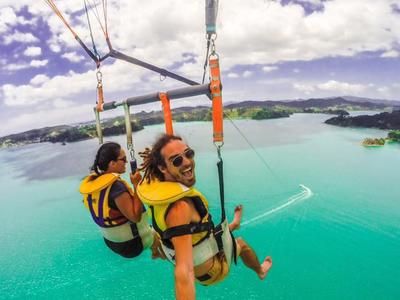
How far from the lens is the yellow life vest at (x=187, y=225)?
1925 millimetres

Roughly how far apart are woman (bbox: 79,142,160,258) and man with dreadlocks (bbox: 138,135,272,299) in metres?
0.46

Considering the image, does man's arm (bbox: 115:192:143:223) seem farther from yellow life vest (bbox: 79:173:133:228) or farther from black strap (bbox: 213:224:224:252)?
black strap (bbox: 213:224:224:252)

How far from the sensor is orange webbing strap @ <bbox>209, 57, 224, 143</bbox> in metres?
2.26

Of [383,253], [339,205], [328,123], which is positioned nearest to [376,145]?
[339,205]

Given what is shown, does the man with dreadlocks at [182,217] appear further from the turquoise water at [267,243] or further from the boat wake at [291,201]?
the boat wake at [291,201]

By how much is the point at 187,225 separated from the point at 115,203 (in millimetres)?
1131

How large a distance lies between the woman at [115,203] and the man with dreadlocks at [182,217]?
46 cm

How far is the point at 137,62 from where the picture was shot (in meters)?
6.30

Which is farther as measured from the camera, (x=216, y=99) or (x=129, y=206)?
(x=129, y=206)

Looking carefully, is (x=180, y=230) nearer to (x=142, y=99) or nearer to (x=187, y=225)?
(x=187, y=225)

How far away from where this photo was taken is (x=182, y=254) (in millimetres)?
1819

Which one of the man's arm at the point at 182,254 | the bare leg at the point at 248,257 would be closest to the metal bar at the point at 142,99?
the man's arm at the point at 182,254

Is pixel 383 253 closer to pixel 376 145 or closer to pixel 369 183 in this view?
pixel 369 183

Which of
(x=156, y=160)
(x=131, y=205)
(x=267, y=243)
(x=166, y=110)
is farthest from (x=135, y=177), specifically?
(x=267, y=243)
